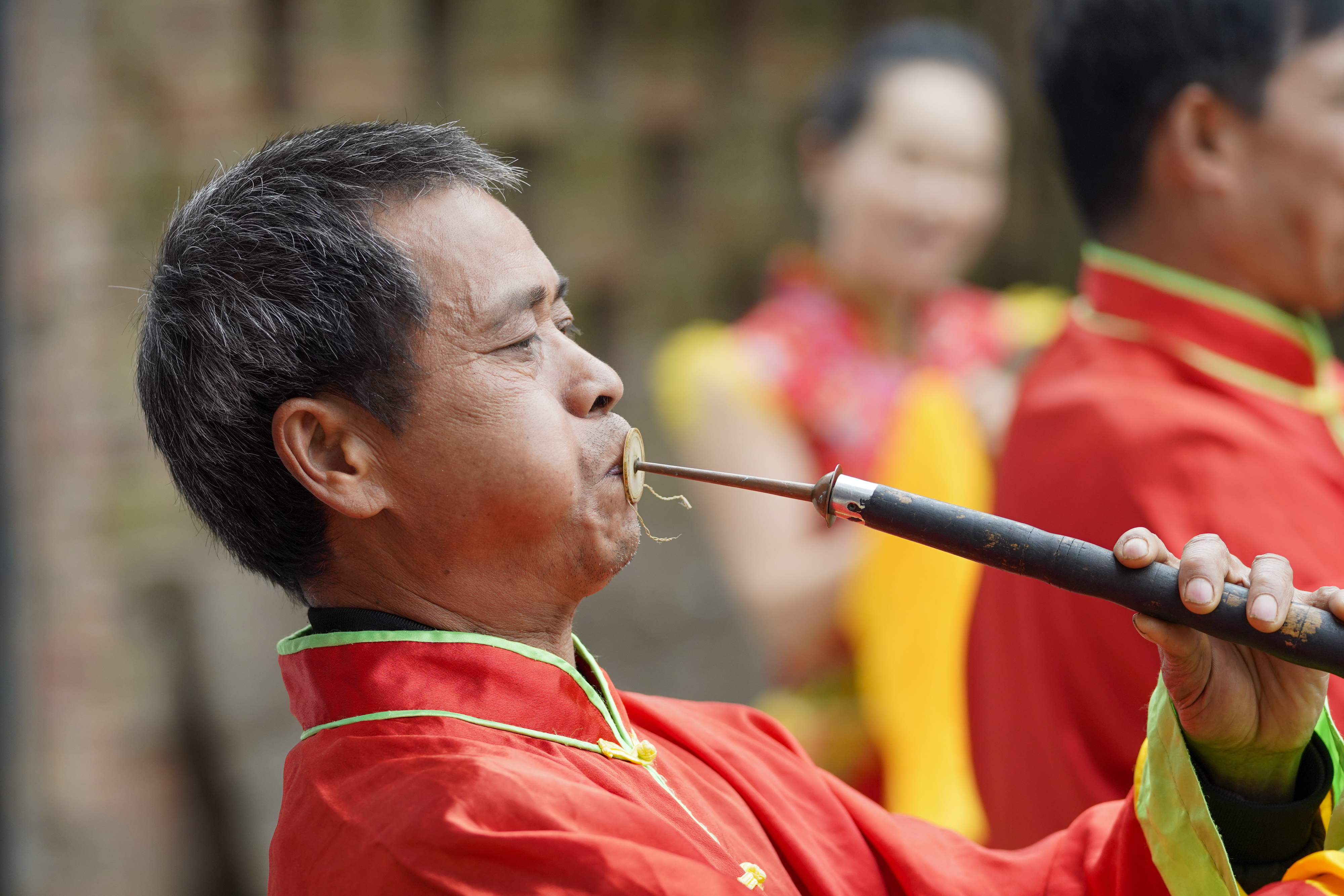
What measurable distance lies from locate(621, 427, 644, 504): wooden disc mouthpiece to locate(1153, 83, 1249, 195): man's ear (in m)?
0.91

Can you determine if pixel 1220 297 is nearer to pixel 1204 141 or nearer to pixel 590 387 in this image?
pixel 1204 141

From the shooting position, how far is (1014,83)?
4809mm

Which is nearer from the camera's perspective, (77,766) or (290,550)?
(290,550)

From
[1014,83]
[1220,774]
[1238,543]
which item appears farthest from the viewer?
[1014,83]

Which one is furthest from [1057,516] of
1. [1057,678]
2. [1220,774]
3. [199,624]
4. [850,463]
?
[199,624]

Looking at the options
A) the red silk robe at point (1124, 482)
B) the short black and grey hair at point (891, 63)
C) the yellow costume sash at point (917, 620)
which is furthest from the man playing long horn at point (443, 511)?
the short black and grey hair at point (891, 63)

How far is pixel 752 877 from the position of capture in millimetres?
1234

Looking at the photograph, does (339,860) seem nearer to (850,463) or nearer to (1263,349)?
(1263,349)

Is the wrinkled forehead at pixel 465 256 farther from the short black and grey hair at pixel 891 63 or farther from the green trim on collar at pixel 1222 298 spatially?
the short black and grey hair at pixel 891 63

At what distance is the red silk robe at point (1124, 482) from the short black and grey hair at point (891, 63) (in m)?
1.31

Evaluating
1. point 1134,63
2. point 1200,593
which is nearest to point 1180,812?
point 1200,593

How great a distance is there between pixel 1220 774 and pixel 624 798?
51cm

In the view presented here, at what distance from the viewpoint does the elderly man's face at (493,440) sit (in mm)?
1279

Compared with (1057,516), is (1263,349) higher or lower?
higher
